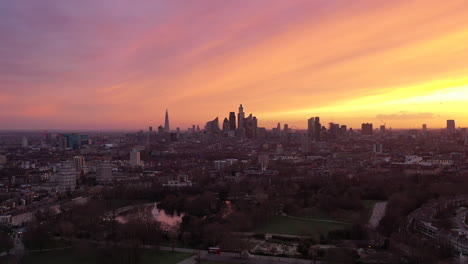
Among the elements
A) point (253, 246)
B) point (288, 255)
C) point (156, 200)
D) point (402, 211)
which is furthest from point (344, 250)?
point (156, 200)

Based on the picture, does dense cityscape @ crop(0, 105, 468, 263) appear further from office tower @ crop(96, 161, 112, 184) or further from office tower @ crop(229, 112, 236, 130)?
office tower @ crop(229, 112, 236, 130)

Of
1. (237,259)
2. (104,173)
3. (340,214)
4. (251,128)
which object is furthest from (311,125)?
(237,259)

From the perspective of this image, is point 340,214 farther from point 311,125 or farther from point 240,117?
point 240,117

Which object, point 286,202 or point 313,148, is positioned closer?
point 286,202

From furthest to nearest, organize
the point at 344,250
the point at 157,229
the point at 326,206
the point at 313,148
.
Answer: the point at 313,148, the point at 326,206, the point at 157,229, the point at 344,250

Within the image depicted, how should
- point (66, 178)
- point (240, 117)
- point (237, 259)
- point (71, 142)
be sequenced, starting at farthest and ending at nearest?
point (240, 117) < point (71, 142) < point (66, 178) < point (237, 259)

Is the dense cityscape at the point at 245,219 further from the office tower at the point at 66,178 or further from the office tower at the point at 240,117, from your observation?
the office tower at the point at 240,117

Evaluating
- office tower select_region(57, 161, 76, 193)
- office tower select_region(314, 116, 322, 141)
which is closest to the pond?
office tower select_region(57, 161, 76, 193)

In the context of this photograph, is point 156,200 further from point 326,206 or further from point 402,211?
point 402,211
